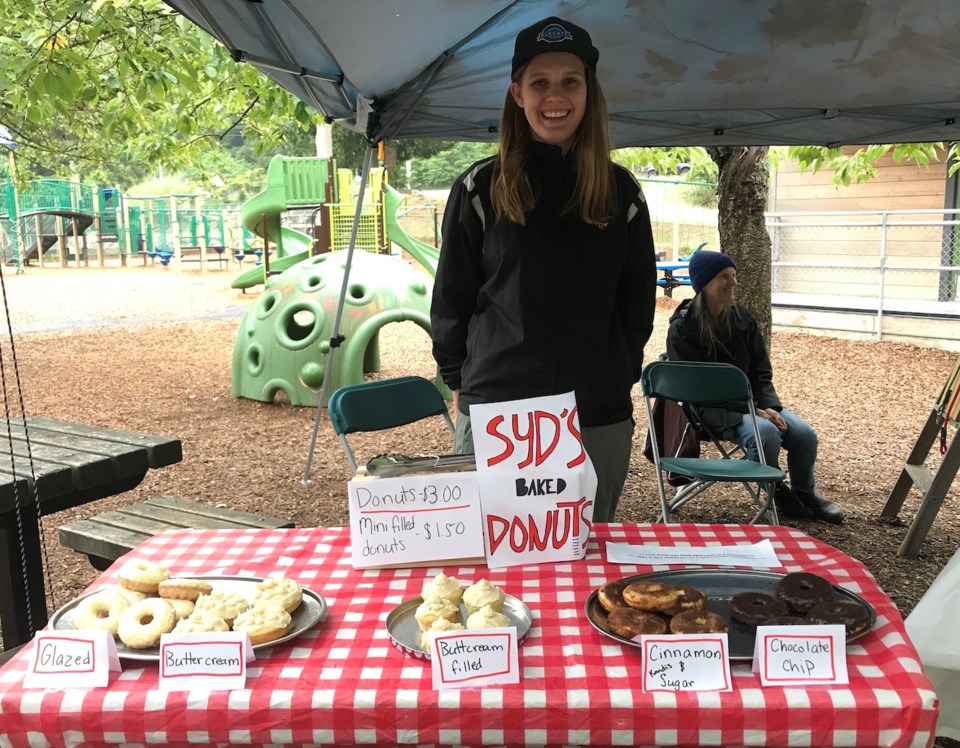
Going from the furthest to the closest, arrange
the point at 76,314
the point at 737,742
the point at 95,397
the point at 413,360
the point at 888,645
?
the point at 76,314
the point at 413,360
the point at 95,397
the point at 888,645
the point at 737,742

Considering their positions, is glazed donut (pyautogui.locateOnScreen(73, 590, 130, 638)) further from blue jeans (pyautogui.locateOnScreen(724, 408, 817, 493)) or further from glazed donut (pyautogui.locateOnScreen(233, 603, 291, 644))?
blue jeans (pyautogui.locateOnScreen(724, 408, 817, 493))

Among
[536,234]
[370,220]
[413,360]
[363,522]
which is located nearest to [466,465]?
[363,522]

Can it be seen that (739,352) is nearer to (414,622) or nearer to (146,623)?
(414,622)

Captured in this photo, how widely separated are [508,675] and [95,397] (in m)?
9.32

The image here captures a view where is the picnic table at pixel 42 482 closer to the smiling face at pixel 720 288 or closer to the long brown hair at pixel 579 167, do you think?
the long brown hair at pixel 579 167

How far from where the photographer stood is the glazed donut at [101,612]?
1568 mm

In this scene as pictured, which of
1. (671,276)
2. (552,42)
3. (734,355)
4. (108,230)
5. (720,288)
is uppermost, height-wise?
(552,42)

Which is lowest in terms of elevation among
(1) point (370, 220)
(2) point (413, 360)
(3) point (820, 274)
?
(2) point (413, 360)

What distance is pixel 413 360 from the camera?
40.2ft

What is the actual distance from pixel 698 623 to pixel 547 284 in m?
1.16

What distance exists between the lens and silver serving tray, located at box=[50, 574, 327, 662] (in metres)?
1.49

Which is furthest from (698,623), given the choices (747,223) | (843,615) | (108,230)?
(108,230)

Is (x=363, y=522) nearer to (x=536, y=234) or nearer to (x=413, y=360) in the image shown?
(x=536, y=234)

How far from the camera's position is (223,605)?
1597mm
